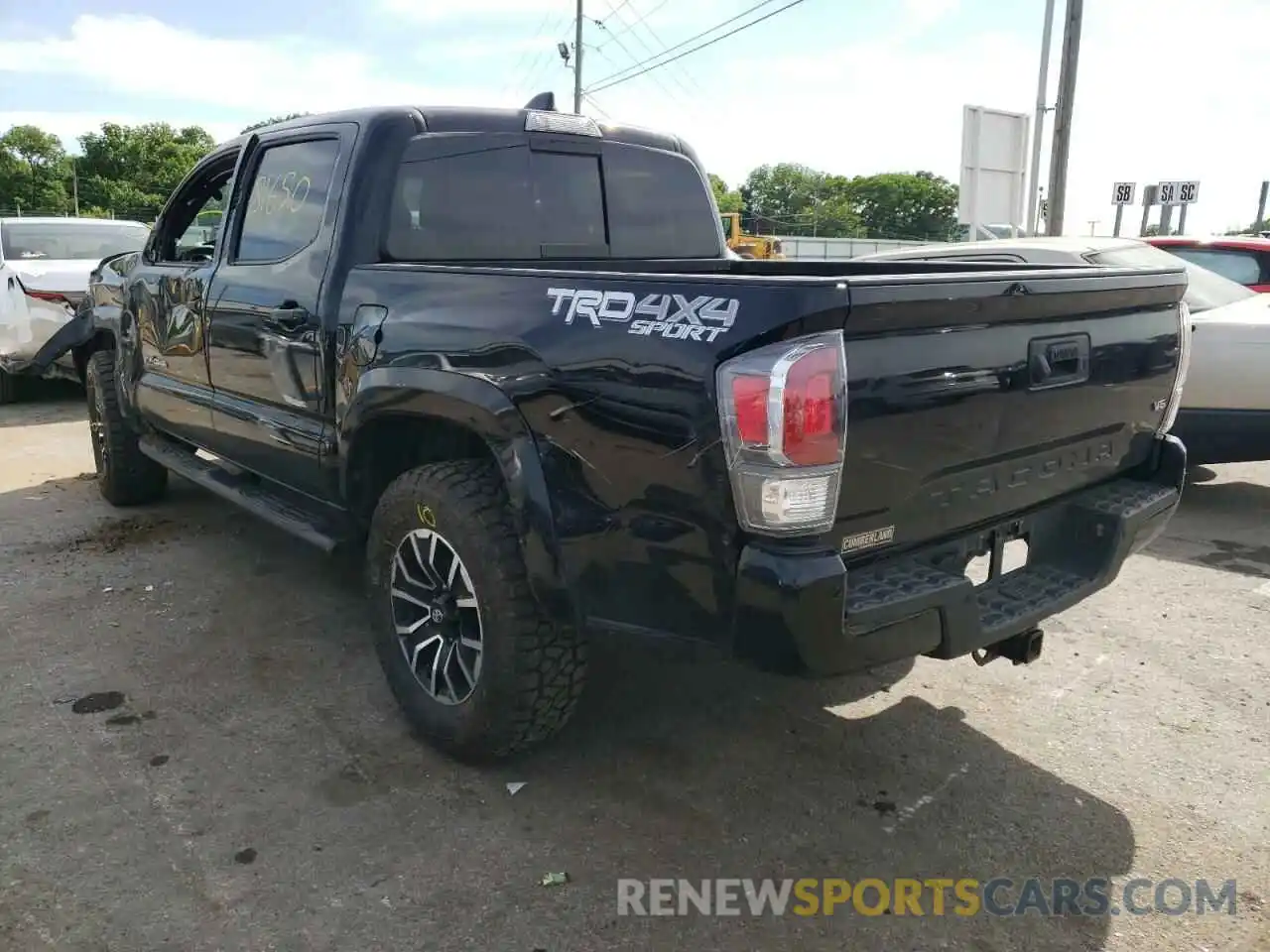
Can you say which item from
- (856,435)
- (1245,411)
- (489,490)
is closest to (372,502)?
(489,490)

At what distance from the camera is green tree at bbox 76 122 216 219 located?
62.2 meters

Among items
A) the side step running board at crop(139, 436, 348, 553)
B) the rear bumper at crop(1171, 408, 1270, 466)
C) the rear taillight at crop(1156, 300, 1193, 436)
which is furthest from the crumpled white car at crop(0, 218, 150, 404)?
the rear bumper at crop(1171, 408, 1270, 466)

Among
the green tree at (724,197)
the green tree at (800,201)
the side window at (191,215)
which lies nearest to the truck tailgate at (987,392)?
the side window at (191,215)

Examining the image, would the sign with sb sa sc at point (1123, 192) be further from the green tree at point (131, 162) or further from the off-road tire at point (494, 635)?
the green tree at point (131, 162)

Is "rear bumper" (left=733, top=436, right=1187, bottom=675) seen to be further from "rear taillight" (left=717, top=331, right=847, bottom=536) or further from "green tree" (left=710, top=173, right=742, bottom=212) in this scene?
"green tree" (left=710, top=173, right=742, bottom=212)

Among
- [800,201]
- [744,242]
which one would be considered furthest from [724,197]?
[744,242]

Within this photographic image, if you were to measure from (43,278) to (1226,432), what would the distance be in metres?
9.18

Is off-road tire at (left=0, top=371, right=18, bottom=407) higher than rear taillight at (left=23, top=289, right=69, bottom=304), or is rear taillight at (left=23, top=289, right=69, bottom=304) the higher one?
rear taillight at (left=23, top=289, right=69, bottom=304)

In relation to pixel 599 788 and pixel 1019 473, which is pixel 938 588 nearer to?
pixel 1019 473

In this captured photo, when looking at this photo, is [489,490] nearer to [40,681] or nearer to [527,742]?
[527,742]

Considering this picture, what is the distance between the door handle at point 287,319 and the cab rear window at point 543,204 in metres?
0.40

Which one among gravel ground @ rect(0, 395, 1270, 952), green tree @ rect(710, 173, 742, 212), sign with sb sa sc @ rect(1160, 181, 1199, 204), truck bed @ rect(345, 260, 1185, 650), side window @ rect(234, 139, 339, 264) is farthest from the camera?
green tree @ rect(710, 173, 742, 212)

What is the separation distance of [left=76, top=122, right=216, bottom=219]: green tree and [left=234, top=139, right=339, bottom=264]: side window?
2559 inches

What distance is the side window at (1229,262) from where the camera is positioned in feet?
24.4
